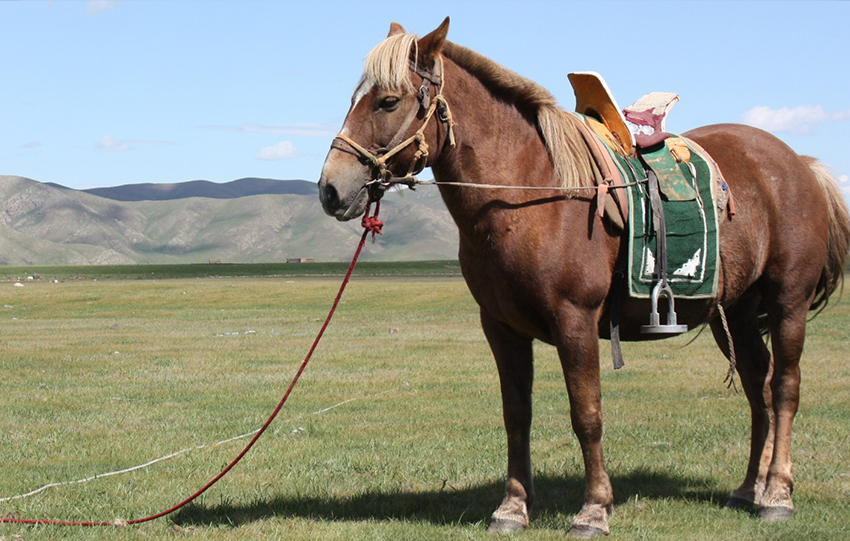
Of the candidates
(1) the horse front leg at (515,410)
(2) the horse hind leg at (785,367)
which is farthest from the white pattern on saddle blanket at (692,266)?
(1) the horse front leg at (515,410)

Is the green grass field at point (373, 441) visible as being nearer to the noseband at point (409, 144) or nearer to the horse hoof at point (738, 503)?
the horse hoof at point (738, 503)

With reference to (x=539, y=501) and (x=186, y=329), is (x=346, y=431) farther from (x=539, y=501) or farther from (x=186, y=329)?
(x=186, y=329)

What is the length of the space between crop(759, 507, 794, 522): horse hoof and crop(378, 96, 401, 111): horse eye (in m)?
3.90

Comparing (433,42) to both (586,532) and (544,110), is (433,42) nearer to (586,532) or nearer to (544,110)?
(544,110)

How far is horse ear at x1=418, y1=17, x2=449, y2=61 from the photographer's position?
18.1 ft

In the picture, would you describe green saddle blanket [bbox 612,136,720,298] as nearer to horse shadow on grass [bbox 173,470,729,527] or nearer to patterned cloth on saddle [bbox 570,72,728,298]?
patterned cloth on saddle [bbox 570,72,728,298]

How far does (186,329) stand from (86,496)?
19.5m

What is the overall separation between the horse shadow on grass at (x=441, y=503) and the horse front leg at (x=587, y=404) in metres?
0.58

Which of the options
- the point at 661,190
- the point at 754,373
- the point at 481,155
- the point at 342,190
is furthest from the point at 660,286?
the point at 342,190

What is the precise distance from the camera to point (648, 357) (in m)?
17.6

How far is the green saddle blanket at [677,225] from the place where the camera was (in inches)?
241

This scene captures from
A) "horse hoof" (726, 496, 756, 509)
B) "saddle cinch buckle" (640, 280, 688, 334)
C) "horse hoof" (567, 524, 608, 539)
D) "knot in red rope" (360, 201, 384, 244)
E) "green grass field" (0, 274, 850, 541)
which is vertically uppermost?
"knot in red rope" (360, 201, 384, 244)

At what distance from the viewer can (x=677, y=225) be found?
634 centimetres

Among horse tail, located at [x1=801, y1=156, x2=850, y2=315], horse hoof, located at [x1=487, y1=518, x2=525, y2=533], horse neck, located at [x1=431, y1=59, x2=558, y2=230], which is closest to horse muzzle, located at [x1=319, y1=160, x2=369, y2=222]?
horse neck, located at [x1=431, y1=59, x2=558, y2=230]
